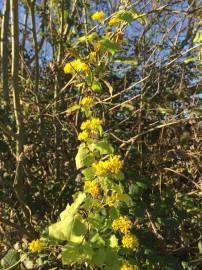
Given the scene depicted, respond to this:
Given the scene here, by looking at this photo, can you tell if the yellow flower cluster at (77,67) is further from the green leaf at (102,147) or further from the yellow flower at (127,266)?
the yellow flower at (127,266)

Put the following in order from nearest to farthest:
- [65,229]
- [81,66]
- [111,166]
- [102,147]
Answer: [65,229] → [111,166] → [102,147] → [81,66]

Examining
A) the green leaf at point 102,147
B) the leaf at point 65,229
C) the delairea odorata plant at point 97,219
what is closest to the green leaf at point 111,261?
the delairea odorata plant at point 97,219

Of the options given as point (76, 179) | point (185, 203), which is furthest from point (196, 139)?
point (76, 179)

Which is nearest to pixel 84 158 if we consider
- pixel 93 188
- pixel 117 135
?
pixel 93 188

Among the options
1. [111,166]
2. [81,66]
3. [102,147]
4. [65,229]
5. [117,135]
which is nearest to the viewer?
[65,229]

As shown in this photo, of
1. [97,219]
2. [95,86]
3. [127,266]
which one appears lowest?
[127,266]

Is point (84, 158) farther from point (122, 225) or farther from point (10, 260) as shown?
point (10, 260)

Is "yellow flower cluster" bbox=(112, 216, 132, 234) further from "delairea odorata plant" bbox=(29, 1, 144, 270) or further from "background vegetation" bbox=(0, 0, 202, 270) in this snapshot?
"background vegetation" bbox=(0, 0, 202, 270)

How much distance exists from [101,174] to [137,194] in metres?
0.43

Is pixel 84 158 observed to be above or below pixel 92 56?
below

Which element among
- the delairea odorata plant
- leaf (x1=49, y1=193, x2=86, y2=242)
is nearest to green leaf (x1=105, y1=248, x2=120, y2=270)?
the delairea odorata plant

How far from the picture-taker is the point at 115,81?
142 inches

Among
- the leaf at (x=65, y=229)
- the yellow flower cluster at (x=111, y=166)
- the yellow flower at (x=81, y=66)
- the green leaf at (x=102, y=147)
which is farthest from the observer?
the yellow flower at (x=81, y=66)

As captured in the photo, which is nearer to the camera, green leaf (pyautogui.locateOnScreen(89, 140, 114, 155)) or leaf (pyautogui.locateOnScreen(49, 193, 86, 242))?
leaf (pyautogui.locateOnScreen(49, 193, 86, 242))
